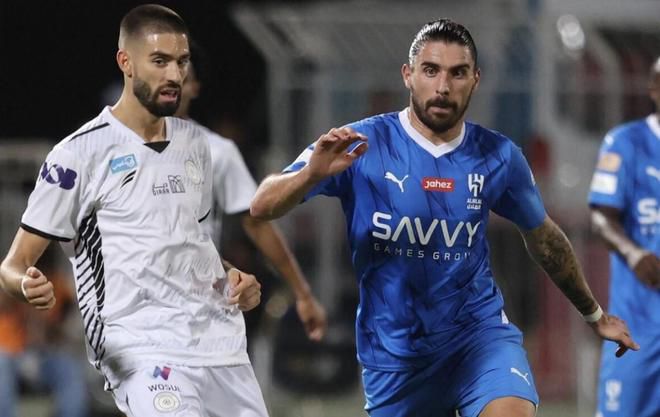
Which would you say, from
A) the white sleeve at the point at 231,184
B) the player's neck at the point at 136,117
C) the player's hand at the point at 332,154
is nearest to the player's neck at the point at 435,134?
the player's hand at the point at 332,154

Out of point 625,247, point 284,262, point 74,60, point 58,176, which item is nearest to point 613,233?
point 625,247

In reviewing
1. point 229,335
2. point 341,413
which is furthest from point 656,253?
point 341,413

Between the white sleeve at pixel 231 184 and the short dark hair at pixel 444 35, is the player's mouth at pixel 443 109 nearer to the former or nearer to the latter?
the short dark hair at pixel 444 35

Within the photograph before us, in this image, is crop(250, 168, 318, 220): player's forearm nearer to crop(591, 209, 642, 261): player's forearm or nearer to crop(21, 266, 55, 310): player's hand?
crop(21, 266, 55, 310): player's hand

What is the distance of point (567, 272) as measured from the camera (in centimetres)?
654

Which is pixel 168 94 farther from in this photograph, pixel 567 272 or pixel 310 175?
pixel 567 272

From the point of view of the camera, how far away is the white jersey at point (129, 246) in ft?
19.5

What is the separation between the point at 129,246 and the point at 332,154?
0.97 m

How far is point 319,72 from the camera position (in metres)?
13.1

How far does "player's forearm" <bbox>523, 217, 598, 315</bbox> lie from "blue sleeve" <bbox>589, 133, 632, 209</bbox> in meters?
1.34

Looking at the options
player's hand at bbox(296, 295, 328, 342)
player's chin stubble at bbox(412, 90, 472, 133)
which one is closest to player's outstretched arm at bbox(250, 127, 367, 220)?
player's chin stubble at bbox(412, 90, 472, 133)

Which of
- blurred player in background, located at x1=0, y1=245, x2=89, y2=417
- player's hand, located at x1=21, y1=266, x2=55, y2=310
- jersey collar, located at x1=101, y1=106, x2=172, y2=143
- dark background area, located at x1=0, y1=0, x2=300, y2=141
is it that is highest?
jersey collar, located at x1=101, y1=106, x2=172, y2=143

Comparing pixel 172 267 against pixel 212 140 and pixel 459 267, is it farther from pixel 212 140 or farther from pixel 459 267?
pixel 212 140

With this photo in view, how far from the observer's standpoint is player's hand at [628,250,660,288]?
7.29 metres
